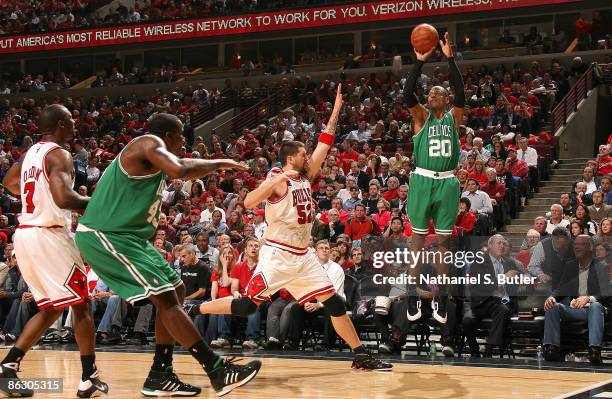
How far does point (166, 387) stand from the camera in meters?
6.23

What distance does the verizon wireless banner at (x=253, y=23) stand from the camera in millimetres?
23125

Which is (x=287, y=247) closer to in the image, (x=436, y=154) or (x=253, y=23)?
(x=436, y=154)

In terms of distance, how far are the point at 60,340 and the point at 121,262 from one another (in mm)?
6734

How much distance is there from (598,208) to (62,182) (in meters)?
8.15

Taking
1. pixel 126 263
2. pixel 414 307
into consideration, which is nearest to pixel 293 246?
pixel 126 263

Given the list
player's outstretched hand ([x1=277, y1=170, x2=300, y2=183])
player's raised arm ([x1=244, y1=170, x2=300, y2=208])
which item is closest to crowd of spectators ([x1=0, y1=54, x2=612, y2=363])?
player's outstretched hand ([x1=277, y1=170, x2=300, y2=183])

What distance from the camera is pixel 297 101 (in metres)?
23.7

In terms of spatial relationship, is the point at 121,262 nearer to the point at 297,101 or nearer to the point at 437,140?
the point at 437,140

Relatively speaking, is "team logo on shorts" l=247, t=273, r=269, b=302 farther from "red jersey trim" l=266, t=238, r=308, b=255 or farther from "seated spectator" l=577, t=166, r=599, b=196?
"seated spectator" l=577, t=166, r=599, b=196

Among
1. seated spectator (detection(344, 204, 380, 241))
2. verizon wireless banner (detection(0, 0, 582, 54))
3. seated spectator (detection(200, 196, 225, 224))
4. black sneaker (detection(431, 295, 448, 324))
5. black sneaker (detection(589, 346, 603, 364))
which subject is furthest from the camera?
verizon wireless banner (detection(0, 0, 582, 54))

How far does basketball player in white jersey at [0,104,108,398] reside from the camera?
628cm

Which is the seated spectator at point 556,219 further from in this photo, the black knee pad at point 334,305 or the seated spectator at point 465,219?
the black knee pad at point 334,305

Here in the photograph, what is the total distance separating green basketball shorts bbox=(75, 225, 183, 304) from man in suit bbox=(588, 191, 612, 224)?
7664 millimetres

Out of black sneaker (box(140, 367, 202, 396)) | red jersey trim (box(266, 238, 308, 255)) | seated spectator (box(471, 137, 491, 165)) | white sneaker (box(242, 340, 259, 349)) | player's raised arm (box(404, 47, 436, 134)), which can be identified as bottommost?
white sneaker (box(242, 340, 259, 349))
